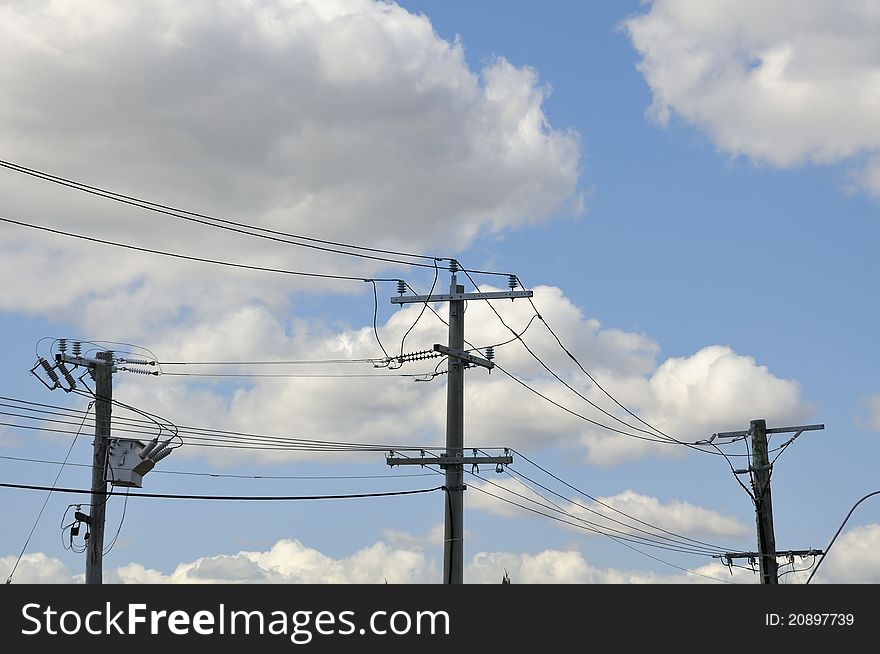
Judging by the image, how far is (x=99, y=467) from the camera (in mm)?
35156

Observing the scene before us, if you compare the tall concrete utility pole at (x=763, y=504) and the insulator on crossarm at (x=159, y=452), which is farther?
the tall concrete utility pole at (x=763, y=504)

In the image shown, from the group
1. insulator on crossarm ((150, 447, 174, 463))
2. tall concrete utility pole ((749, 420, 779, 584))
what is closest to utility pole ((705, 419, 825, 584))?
tall concrete utility pole ((749, 420, 779, 584))

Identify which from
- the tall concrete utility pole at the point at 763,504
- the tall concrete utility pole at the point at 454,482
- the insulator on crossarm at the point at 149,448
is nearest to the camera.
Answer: the tall concrete utility pole at the point at 454,482

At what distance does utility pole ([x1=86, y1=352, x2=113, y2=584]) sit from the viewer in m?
34.6

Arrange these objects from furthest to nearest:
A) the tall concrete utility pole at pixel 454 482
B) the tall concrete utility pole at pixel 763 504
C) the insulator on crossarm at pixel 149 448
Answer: the tall concrete utility pole at pixel 763 504 → the insulator on crossarm at pixel 149 448 → the tall concrete utility pole at pixel 454 482

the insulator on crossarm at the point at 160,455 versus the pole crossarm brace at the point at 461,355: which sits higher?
the pole crossarm brace at the point at 461,355

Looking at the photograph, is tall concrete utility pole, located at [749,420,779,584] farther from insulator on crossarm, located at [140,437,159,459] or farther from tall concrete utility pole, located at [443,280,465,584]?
insulator on crossarm, located at [140,437,159,459]

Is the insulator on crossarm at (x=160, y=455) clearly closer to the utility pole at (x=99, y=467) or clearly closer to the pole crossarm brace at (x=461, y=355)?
the utility pole at (x=99, y=467)

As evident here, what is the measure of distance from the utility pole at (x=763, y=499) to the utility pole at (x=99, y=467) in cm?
1836

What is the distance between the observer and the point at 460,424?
35.0m

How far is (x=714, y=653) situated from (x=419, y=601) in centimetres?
518

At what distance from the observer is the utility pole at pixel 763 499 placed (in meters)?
40.8

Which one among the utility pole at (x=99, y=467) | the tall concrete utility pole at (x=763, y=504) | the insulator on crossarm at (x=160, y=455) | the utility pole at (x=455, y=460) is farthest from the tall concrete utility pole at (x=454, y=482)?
the tall concrete utility pole at (x=763, y=504)

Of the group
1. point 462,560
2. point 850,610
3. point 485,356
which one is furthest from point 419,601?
point 485,356
